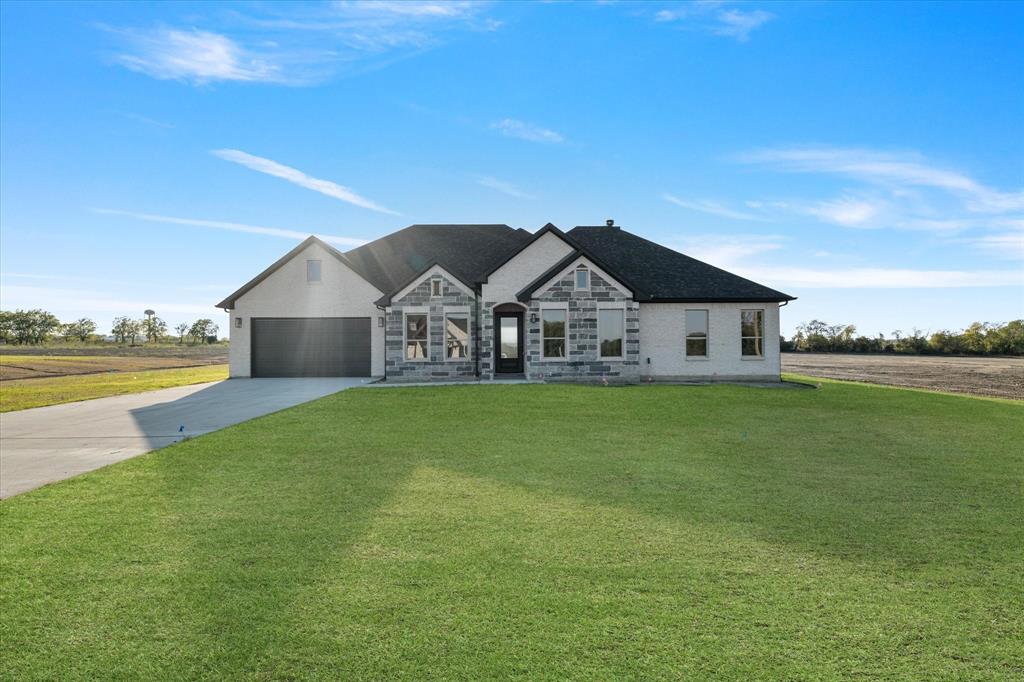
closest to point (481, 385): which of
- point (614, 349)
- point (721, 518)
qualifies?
point (614, 349)

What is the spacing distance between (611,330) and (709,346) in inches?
184

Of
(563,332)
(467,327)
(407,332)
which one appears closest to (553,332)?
(563,332)

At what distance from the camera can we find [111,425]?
11836 millimetres

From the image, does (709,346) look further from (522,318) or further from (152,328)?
(152,328)

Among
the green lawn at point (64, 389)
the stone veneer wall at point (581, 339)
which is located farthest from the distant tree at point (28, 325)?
the stone veneer wall at point (581, 339)

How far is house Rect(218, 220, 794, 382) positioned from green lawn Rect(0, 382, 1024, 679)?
1362 cm

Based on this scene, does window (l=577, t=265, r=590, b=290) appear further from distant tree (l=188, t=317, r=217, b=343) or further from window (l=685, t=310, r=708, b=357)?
distant tree (l=188, t=317, r=217, b=343)

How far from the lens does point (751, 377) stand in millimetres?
23750

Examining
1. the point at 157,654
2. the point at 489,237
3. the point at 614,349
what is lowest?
the point at 157,654

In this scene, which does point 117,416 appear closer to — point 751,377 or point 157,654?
point 157,654

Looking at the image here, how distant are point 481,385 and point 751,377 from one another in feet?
39.1

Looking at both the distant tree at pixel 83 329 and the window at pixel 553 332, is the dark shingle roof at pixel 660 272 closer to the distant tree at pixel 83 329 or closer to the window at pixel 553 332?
the window at pixel 553 332

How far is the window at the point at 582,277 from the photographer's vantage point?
22.3 m

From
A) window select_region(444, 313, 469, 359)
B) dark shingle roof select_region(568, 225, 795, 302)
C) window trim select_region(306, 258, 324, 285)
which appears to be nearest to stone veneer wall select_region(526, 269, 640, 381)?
dark shingle roof select_region(568, 225, 795, 302)
